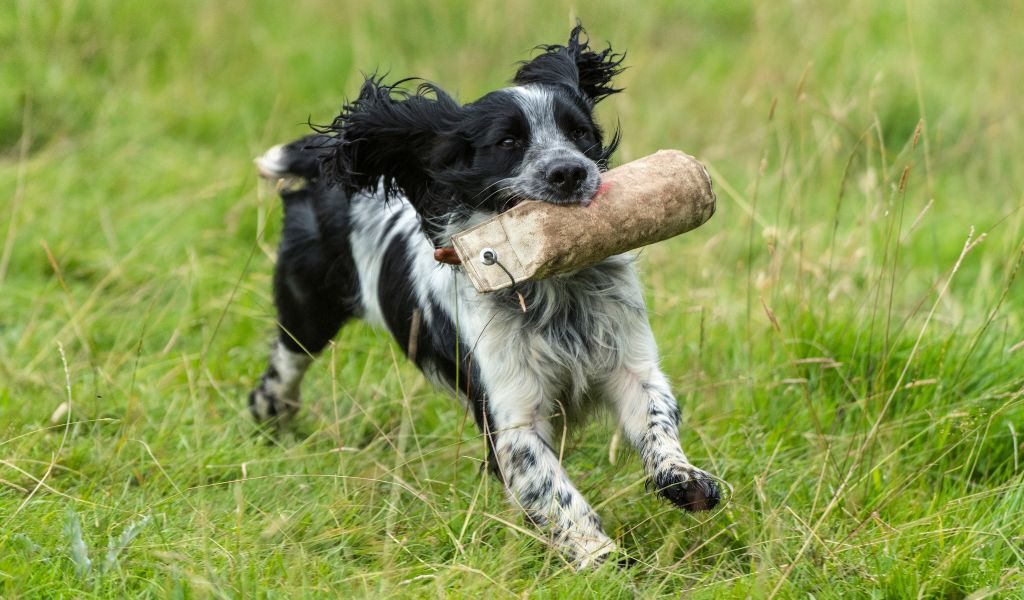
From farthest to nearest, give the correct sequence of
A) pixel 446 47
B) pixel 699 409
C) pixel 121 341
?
pixel 446 47
pixel 121 341
pixel 699 409

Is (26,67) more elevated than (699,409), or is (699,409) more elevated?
(26,67)

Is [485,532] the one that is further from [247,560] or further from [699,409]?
[699,409]

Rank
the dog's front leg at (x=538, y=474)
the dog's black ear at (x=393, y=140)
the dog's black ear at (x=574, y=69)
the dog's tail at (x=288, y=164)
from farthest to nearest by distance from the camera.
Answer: the dog's tail at (x=288, y=164) < the dog's black ear at (x=574, y=69) < the dog's black ear at (x=393, y=140) < the dog's front leg at (x=538, y=474)

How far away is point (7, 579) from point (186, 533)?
18.4 inches

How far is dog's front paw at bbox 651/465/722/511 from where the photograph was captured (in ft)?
10.3

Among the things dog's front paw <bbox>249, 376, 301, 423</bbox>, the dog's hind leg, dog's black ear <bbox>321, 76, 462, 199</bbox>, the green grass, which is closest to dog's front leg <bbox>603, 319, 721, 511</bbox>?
the green grass

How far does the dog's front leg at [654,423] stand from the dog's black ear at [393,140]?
812mm

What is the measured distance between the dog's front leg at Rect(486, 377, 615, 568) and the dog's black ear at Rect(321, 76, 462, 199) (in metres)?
0.72

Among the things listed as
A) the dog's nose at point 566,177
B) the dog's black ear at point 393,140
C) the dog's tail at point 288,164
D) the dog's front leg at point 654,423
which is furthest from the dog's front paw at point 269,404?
the dog's nose at point 566,177

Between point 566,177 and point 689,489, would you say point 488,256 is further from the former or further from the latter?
point 689,489

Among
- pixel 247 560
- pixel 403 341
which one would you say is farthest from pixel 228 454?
pixel 247 560

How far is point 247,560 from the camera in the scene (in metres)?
2.98

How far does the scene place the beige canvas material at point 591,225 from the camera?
3143mm

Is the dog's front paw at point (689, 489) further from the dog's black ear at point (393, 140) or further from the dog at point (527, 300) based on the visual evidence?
the dog's black ear at point (393, 140)
